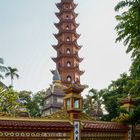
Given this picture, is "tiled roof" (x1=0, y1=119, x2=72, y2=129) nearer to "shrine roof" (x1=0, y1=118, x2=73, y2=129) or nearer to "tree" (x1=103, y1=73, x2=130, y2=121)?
"shrine roof" (x1=0, y1=118, x2=73, y2=129)

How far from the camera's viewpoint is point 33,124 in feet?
38.2

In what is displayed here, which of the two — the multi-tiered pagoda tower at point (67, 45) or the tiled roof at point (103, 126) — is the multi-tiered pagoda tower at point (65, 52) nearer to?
the multi-tiered pagoda tower at point (67, 45)

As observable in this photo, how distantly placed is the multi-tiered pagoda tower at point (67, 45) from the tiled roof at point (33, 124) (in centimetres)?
2950

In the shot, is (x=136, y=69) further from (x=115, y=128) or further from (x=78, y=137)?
(x=78, y=137)

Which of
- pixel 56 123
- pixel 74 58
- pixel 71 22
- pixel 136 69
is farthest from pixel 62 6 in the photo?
pixel 56 123

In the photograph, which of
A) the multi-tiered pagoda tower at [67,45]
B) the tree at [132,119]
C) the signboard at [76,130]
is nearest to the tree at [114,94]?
the tree at [132,119]

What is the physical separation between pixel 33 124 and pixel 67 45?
3411cm

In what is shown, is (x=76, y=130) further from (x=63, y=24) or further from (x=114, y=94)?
(x=63, y=24)

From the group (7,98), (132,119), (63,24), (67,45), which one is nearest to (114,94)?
(7,98)

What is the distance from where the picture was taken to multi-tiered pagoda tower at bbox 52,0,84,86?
43.5 metres

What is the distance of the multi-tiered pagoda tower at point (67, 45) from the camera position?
43500mm

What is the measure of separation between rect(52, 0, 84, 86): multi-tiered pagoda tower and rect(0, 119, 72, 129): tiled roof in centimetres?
2950

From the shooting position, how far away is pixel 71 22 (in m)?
46.9

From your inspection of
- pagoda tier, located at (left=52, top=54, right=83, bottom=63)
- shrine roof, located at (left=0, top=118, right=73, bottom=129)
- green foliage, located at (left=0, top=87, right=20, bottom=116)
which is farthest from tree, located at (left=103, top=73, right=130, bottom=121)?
pagoda tier, located at (left=52, top=54, right=83, bottom=63)
